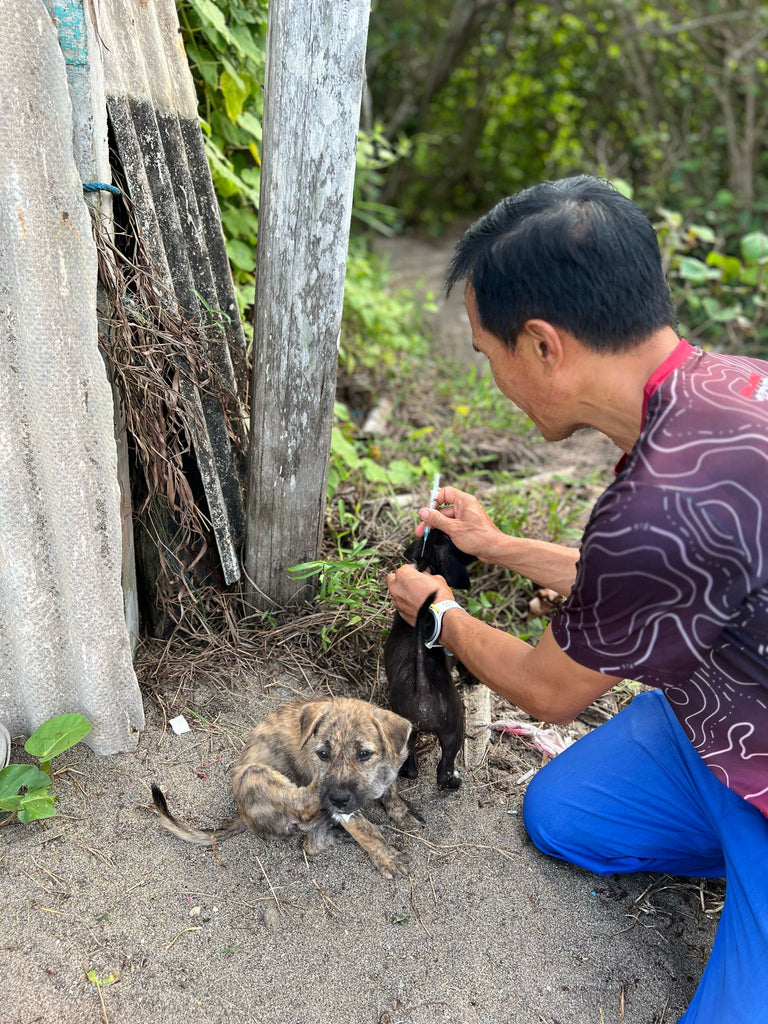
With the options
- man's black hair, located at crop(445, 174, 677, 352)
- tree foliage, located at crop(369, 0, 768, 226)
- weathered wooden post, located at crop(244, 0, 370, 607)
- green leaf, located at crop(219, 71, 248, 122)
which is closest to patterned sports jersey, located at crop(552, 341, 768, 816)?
man's black hair, located at crop(445, 174, 677, 352)

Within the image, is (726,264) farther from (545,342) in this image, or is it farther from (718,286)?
(545,342)

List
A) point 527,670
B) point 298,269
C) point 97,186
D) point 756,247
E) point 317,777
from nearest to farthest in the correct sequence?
point 527,670, point 97,186, point 317,777, point 298,269, point 756,247

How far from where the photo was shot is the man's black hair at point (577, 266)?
6.66ft

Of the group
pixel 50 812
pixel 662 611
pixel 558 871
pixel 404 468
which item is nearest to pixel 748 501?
pixel 662 611

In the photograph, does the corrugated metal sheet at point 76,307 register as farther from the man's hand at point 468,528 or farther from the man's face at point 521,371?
the man's face at point 521,371

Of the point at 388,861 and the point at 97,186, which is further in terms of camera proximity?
the point at 388,861

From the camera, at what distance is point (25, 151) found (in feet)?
7.62

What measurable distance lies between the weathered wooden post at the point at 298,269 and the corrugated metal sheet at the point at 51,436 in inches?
29.8

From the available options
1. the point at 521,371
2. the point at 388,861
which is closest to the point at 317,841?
the point at 388,861

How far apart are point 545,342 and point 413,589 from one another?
1151mm

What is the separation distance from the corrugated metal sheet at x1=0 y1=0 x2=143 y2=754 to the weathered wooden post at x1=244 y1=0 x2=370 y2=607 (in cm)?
76

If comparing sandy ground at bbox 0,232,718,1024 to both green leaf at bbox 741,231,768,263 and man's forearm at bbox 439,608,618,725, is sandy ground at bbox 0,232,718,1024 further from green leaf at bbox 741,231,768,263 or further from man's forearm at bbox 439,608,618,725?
green leaf at bbox 741,231,768,263

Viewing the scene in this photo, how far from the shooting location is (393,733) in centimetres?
286

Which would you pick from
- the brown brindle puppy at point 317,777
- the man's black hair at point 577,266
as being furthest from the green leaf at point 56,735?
the man's black hair at point 577,266
